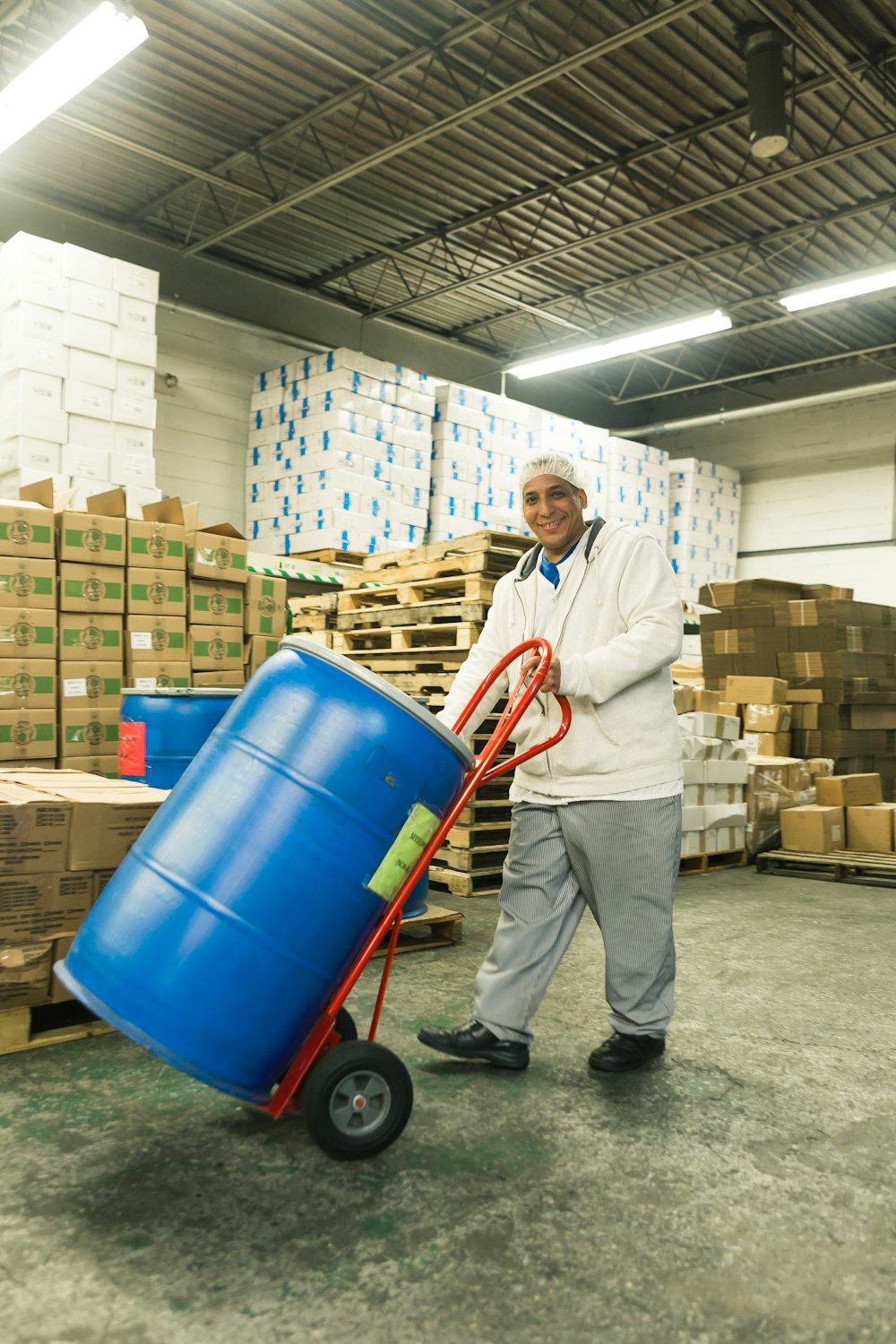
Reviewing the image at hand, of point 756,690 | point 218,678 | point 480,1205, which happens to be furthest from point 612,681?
point 756,690

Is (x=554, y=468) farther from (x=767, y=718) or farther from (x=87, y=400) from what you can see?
(x=87, y=400)

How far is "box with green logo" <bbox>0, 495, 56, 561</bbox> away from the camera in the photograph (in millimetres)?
5125

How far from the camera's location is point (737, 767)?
756cm

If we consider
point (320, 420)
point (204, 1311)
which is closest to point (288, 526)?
point (320, 420)

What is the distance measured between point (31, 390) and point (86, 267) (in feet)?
3.79

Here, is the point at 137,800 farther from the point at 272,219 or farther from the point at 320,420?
the point at 272,219

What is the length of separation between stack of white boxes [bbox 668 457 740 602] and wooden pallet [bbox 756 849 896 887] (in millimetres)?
7154

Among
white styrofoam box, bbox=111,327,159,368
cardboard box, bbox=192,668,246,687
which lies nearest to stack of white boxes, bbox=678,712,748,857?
cardboard box, bbox=192,668,246,687

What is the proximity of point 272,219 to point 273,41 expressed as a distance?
125 inches

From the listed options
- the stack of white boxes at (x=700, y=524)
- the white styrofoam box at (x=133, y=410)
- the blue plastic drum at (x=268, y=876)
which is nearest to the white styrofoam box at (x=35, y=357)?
the white styrofoam box at (x=133, y=410)

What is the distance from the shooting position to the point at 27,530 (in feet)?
17.0

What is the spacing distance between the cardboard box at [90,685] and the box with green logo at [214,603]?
57 centimetres

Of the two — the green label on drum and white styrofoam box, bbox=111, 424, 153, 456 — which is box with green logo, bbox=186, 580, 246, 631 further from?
the green label on drum

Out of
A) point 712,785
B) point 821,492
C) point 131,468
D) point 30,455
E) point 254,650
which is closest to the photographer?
point 254,650
